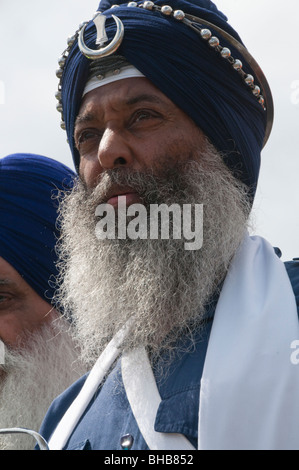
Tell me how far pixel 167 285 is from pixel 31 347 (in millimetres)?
1547

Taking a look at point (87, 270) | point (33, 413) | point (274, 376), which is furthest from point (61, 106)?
point (274, 376)

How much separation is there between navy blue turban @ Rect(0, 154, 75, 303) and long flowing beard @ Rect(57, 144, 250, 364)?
3.26 ft

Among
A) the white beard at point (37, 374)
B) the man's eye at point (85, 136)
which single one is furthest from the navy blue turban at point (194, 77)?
the white beard at point (37, 374)

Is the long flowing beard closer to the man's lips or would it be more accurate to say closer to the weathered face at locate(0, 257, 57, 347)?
the man's lips

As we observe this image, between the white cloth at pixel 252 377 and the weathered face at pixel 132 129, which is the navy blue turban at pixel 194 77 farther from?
the white cloth at pixel 252 377

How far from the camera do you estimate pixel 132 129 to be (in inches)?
143

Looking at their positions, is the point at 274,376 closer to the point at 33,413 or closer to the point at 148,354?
the point at 148,354

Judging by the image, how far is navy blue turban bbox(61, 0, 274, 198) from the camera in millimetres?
3652

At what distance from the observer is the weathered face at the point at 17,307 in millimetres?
4688

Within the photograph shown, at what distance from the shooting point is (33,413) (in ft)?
15.0

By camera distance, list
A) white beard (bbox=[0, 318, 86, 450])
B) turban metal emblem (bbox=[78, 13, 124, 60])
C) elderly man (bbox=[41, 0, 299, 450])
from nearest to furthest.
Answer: elderly man (bbox=[41, 0, 299, 450]) < turban metal emblem (bbox=[78, 13, 124, 60]) < white beard (bbox=[0, 318, 86, 450])

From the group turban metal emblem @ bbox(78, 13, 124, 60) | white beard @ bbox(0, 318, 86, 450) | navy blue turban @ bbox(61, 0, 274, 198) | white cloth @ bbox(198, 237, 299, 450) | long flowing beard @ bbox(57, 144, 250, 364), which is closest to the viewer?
white cloth @ bbox(198, 237, 299, 450)

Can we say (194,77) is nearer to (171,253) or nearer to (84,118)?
(84,118)

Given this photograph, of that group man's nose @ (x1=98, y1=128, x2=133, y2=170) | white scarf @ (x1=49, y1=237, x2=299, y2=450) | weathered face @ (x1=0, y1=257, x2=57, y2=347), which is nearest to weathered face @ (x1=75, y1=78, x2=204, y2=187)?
man's nose @ (x1=98, y1=128, x2=133, y2=170)
